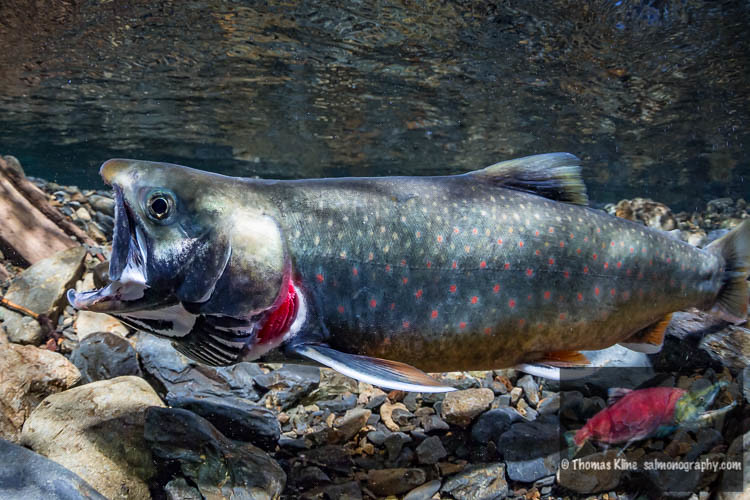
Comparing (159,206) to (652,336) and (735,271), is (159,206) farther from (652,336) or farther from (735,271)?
(735,271)

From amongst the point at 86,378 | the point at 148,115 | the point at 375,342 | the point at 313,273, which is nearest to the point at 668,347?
the point at 375,342

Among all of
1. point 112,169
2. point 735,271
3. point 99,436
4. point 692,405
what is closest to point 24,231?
point 99,436

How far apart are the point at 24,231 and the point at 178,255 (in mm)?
4629

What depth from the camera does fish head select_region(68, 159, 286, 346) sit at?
1.94 m

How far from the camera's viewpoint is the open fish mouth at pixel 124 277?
1.91 m

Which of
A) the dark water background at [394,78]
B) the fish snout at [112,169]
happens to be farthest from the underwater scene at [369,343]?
the dark water background at [394,78]

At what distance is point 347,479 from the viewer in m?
2.77

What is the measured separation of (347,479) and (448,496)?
63 centimetres

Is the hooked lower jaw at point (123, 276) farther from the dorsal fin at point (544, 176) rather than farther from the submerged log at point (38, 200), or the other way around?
the submerged log at point (38, 200)

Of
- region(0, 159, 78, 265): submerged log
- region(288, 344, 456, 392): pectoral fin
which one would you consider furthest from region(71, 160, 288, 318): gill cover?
region(0, 159, 78, 265): submerged log

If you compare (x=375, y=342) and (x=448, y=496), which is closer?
(x=375, y=342)

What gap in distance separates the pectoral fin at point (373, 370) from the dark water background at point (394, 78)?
27.5ft

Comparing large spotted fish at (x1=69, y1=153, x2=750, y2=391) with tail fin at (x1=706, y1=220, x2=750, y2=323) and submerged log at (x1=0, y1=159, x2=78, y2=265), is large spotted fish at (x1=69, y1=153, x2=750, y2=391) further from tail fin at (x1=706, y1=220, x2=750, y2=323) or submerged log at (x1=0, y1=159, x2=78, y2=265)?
submerged log at (x1=0, y1=159, x2=78, y2=265)

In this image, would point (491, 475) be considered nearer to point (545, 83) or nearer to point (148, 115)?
point (545, 83)
